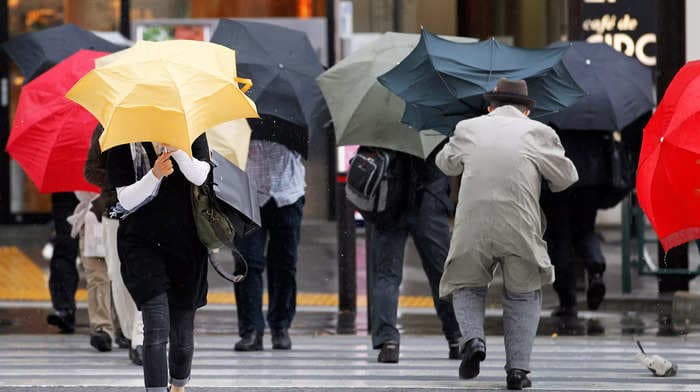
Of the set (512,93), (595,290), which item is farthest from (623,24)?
(512,93)

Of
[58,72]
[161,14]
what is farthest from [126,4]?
[58,72]

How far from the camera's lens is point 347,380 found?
28.8ft

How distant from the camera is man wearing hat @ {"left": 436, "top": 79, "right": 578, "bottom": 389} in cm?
823

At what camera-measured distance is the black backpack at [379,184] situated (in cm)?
933

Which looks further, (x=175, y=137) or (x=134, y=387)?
(x=134, y=387)

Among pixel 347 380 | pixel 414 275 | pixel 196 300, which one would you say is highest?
pixel 196 300

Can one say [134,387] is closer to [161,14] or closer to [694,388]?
[694,388]

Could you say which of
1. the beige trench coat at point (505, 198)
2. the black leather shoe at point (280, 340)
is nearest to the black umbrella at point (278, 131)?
the black leather shoe at point (280, 340)

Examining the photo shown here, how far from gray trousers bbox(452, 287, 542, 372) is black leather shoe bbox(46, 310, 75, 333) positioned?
11.8ft

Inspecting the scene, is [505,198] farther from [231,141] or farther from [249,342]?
[249,342]

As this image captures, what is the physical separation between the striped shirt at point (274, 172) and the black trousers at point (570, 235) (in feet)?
7.93

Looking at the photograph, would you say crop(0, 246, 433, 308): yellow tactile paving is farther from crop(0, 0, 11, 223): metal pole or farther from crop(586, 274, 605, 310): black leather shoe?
crop(0, 0, 11, 223): metal pole

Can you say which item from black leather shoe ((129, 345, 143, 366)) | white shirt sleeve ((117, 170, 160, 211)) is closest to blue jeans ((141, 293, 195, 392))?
white shirt sleeve ((117, 170, 160, 211))

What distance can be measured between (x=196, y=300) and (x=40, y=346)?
10.6 feet
